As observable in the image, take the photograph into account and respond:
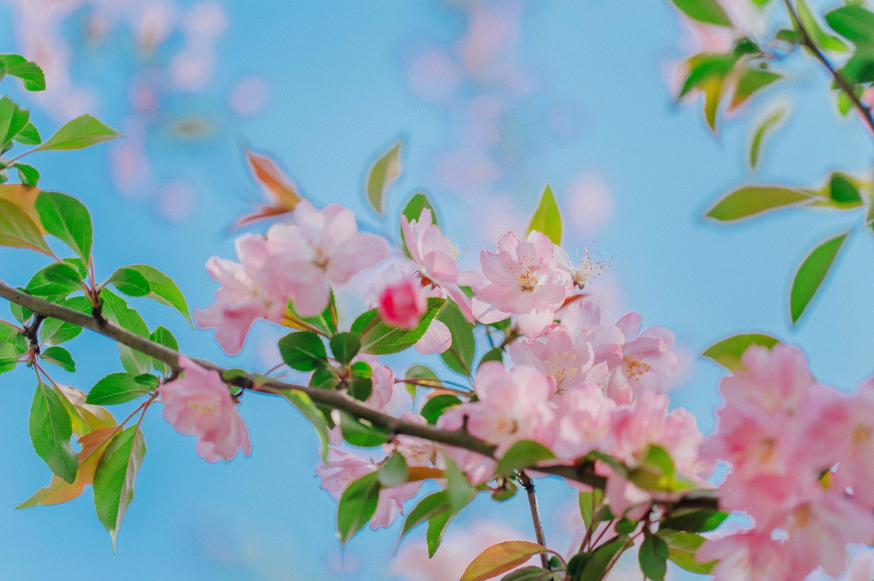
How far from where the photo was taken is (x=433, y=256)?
1.81ft

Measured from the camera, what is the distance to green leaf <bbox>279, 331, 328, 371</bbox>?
556mm

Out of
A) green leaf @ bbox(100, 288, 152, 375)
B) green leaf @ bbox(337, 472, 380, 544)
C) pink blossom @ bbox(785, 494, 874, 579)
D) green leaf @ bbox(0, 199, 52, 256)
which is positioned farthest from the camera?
green leaf @ bbox(100, 288, 152, 375)

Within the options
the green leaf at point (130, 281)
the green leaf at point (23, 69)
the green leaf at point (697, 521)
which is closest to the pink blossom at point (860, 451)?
the green leaf at point (697, 521)

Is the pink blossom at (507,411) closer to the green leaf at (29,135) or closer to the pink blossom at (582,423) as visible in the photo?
A: the pink blossom at (582,423)

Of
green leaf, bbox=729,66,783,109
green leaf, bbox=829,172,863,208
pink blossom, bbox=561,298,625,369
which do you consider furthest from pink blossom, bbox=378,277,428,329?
green leaf, bbox=729,66,783,109

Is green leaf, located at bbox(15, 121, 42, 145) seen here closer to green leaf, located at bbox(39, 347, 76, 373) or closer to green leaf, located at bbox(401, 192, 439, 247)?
green leaf, located at bbox(39, 347, 76, 373)

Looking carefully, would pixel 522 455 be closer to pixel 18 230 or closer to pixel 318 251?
pixel 318 251

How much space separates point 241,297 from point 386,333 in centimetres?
15

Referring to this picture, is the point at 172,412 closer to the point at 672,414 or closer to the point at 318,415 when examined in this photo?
the point at 318,415

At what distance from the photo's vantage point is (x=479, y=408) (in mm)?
471

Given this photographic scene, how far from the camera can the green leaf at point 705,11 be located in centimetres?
65

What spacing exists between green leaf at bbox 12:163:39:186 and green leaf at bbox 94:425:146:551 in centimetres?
35

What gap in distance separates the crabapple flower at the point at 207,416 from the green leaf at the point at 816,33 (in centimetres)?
63

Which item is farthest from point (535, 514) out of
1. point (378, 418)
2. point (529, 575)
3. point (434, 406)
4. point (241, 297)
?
point (241, 297)
